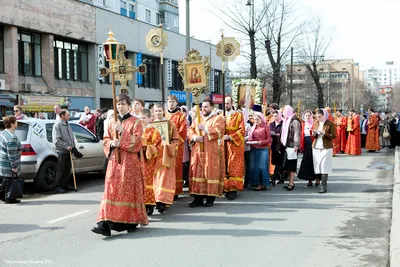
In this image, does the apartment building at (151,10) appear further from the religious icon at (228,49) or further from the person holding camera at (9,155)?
the person holding camera at (9,155)

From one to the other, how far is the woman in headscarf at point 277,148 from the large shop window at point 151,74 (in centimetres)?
2749

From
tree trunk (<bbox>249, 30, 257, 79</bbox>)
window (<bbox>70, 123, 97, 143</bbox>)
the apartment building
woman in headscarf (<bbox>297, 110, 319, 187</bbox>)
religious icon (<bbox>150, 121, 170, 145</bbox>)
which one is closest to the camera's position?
religious icon (<bbox>150, 121, 170, 145</bbox>)

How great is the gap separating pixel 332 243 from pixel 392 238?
2.40 ft

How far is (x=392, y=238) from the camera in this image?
659 cm

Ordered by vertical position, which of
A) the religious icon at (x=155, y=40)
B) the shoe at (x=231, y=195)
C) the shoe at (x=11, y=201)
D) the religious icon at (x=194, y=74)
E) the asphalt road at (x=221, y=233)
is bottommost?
the asphalt road at (x=221, y=233)

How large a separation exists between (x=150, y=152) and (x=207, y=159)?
1.49 meters

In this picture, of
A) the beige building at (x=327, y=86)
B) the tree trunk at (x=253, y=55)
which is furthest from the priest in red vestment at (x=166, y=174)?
the tree trunk at (x=253, y=55)

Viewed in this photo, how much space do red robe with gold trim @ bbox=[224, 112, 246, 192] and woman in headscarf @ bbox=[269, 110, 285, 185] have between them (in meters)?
2.01

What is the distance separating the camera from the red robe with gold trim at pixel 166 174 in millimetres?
8422

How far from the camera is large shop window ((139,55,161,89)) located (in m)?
40.0

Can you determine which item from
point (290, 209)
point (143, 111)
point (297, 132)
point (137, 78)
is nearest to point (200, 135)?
point (143, 111)

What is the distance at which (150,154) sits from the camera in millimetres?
8188

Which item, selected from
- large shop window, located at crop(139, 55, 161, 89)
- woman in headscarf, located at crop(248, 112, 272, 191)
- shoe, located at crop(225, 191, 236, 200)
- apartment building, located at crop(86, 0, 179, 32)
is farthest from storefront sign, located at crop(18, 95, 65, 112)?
shoe, located at crop(225, 191, 236, 200)

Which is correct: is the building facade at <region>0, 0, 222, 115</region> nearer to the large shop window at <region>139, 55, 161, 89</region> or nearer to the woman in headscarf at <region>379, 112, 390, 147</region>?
the large shop window at <region>139, 55, 161, 89</region>
